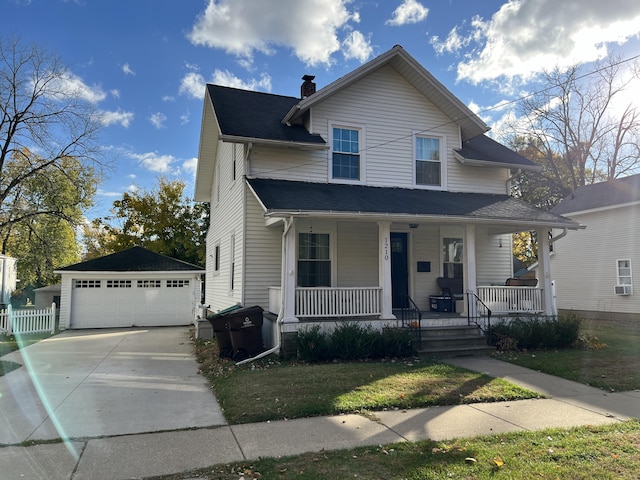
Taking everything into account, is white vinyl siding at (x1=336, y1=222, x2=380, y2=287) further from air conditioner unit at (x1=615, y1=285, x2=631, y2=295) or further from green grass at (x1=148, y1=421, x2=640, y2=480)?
air conditioner unit at (x1=615, y1=285, x2=631, y2=295)

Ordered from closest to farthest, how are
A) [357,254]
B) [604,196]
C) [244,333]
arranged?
[244,333], [357,254], [604,196]

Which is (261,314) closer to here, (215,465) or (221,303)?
(221,303)

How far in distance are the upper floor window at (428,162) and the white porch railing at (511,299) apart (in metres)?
3.62

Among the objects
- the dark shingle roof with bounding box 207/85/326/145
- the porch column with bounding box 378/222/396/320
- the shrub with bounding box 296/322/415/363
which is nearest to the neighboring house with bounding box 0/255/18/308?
the dark shingle roof with bounding box 207/85/326/145

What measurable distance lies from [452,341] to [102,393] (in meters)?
7.19

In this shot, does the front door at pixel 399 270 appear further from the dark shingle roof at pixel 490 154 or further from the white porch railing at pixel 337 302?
the dark shingle roof at pixel 490 154

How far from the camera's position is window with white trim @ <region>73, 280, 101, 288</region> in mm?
17969

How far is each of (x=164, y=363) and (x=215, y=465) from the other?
6323 millimetres

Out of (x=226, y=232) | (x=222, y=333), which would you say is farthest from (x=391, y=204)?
(x=226, y=232)

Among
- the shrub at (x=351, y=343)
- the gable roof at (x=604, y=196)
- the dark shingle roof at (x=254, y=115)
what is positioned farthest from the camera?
the gable roof at (x=604, y=196)

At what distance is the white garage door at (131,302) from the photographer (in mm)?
17984

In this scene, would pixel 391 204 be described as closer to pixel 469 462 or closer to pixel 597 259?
pixel 469 462

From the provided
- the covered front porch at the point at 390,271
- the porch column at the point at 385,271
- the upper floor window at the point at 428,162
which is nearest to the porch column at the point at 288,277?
the covered front porch at the point at 390,271

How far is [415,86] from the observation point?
13117 mm
